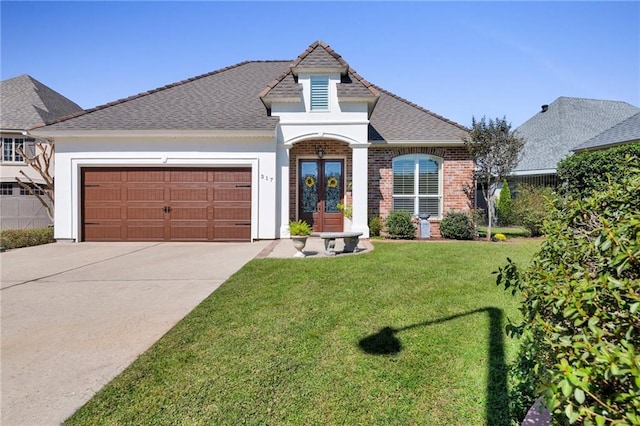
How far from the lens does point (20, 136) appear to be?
59.9ft

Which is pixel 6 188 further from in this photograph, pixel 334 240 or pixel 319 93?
pixel 334 240

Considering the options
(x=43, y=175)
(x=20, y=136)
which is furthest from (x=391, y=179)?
(x=20, y=136)

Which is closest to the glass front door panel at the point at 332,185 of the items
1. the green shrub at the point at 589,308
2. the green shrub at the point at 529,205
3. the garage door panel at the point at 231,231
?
the garage door panel at the point at 231,231

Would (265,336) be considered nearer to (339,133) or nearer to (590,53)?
(339,133)

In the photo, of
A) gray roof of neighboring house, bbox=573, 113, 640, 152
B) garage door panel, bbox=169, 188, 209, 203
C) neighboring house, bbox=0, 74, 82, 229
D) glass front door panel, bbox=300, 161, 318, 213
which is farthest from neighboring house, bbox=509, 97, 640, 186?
neighboring house, bbox=0, 74, 82, 229

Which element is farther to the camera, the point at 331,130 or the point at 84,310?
the point at 331,130

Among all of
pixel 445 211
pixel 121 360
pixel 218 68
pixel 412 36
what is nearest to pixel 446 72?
pixel 412 36

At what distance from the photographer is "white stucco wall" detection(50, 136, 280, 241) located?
1095cm

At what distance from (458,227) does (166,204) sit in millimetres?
10245

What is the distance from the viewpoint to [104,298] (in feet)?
17.0

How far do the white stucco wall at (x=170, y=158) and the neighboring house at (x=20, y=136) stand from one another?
4.93 metres

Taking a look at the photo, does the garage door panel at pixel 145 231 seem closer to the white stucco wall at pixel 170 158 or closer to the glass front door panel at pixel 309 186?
the white stucco wall at pixel 170 158

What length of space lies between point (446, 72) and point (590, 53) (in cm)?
420

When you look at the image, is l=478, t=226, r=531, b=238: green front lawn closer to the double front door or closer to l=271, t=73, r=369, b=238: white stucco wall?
l=271, t=73, r=369, b=238: white stucco wall
